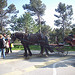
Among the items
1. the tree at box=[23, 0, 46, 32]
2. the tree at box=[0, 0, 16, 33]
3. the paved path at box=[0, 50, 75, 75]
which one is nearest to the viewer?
the paved path at box=[0, 50, 75, 75]

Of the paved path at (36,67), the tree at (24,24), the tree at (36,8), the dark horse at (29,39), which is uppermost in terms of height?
the tree at (36,8)

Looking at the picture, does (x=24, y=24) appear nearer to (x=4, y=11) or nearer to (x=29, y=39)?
(x=4, y=11)

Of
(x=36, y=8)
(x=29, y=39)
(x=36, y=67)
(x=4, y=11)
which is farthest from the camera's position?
(x=36, y=8)

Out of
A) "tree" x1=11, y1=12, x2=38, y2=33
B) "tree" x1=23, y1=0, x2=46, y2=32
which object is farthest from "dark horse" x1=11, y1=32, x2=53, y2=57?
"tree" x1=23, y1=0, x2=46, y2=32

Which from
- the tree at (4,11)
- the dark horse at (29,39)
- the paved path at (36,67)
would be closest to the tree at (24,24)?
the tree at (4,11)

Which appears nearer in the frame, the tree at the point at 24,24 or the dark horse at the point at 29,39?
the dark horse at the point at 29,39

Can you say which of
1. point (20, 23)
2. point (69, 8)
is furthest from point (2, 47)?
point (69, 8)

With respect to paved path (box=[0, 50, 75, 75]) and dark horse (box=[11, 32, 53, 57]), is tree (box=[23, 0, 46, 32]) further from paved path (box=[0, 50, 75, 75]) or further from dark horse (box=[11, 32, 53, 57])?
paved path (box=[0, 50, 75, 75])

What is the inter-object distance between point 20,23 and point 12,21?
9.03ft

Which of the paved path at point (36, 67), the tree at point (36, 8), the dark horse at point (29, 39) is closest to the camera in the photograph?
the paved path at point (36, 67)

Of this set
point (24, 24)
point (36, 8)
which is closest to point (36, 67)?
point (24, 24)

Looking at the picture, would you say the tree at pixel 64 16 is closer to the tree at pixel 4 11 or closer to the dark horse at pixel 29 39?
the tree at pixel 4 11

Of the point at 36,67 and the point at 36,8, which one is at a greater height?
the point at 36,8

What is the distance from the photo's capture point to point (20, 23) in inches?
1139
